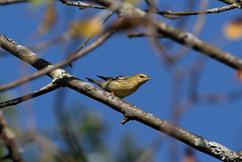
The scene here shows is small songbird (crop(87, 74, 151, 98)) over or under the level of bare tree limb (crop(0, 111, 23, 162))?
over

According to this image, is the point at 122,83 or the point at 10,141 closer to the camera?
the point at 10,141

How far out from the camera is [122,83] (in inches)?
214

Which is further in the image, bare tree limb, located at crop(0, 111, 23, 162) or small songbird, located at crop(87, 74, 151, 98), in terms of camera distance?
small songbird, located at crop(87, 74, 151, 98)

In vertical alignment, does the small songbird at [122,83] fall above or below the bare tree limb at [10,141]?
above

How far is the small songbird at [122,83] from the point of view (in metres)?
5.31

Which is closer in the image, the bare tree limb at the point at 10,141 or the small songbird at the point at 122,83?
the bare tree limb at the point at 10,141

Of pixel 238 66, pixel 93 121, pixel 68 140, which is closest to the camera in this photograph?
pixel 238 66

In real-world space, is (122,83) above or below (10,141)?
above

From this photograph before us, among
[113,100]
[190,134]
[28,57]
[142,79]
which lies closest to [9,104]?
[28,57]

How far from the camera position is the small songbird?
5.31m

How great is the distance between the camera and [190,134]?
3139mm

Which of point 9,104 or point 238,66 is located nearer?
point 238,66

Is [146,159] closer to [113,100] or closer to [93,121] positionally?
[113,100]

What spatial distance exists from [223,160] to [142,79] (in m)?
2.34
